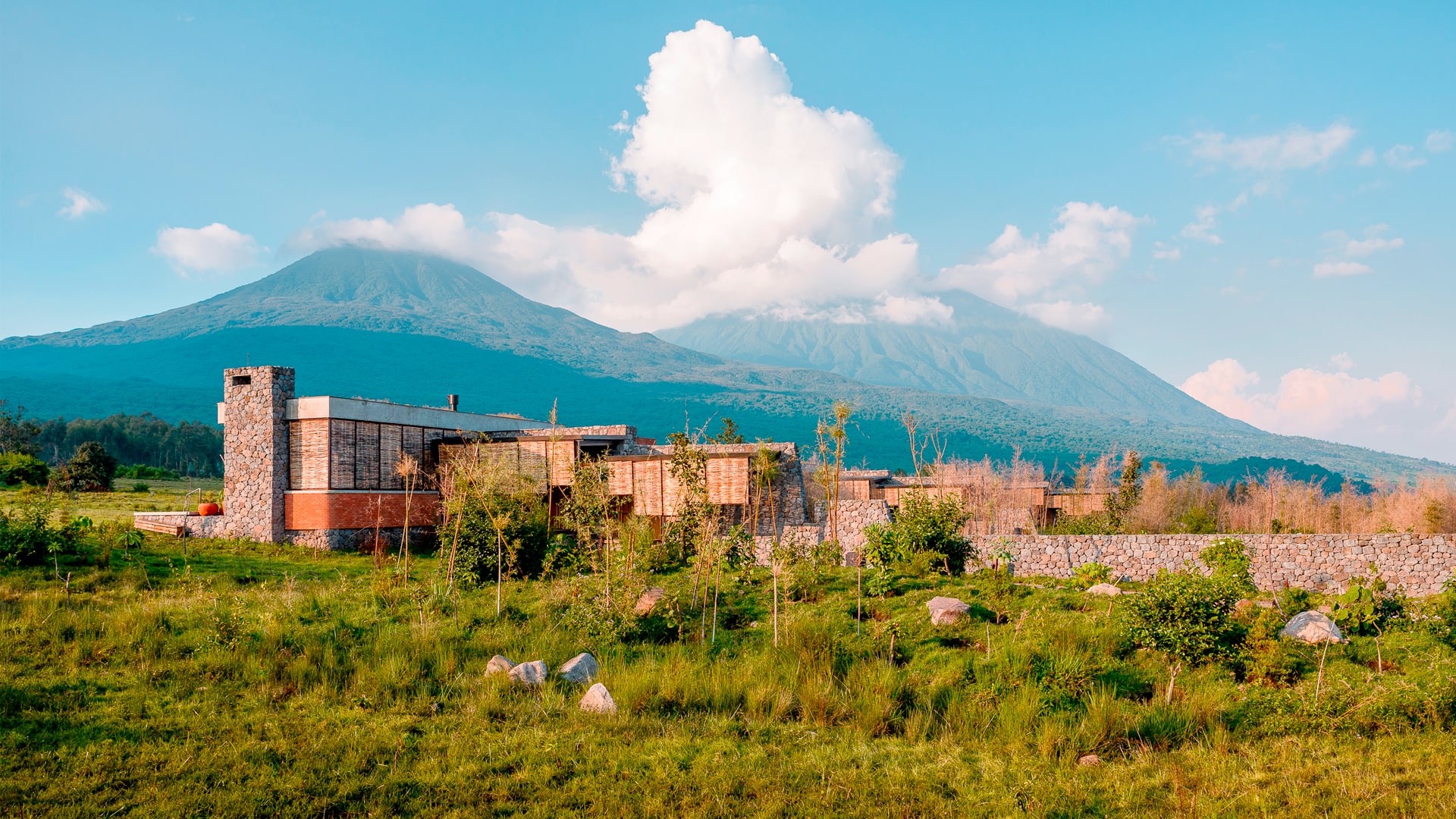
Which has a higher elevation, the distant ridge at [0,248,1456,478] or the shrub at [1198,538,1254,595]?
the distant ridge at [0,248,1456,478]

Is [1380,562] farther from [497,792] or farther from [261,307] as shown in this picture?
[261,307]

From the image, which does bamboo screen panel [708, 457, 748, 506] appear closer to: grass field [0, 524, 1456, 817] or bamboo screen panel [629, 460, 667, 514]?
bamboo screen panel [629, 460, 667, 514]

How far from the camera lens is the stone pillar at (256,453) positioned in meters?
18.0

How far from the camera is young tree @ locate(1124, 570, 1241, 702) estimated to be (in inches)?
314

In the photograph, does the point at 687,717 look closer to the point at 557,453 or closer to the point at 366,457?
the point at 557,453

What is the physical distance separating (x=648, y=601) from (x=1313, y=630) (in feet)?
24.7

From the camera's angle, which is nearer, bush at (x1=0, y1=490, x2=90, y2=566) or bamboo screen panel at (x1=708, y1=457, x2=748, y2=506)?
bush at (x1=0, y1=490, x2=90, y2=566)

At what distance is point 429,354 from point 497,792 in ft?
612

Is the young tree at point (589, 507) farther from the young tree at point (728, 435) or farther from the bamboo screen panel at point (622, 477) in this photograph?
the young tree at point (728, 435)

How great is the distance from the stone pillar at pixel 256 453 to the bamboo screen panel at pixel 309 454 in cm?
15

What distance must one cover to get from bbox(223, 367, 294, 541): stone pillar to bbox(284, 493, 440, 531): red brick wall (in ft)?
1.16

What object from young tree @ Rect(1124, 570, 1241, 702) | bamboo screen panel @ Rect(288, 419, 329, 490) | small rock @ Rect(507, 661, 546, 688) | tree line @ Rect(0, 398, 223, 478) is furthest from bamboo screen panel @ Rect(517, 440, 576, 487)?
tree line @ Rect(0, 398, 223, 478)

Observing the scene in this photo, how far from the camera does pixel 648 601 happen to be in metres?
9.73

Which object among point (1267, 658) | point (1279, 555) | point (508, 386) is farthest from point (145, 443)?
point (508, 386)
